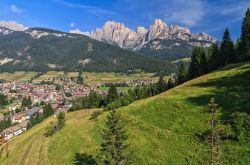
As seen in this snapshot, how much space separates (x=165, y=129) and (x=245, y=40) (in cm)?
6604

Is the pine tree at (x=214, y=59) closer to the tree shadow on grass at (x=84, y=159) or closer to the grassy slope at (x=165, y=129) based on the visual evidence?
the grassy slope at (x=165, y=129)

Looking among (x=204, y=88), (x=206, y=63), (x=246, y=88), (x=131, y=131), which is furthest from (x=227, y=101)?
(x=206, y=63)

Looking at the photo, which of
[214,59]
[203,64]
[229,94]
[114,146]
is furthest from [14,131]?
[114,146]

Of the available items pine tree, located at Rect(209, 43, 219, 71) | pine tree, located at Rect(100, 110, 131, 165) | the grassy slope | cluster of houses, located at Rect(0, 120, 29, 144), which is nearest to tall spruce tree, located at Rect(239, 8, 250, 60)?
pine tree, located at Rect(209, 43, 219, 71)

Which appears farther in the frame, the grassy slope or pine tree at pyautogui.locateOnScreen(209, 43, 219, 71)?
pine tree at pyautogui.locateOnScreen(209, 43, 219, 71)

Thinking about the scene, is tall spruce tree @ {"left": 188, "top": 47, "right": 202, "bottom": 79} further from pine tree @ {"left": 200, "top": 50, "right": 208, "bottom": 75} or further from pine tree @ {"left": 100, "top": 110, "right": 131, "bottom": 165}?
pine tree @ {"left": 100, "top": 110, "right": 131, "bottom": 165}

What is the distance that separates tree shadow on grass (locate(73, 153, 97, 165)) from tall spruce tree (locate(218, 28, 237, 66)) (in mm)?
72590

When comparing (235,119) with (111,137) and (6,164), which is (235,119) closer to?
(111,137)

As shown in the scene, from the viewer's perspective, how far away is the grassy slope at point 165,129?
54.4 meters

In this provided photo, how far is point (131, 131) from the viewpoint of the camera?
66.8m

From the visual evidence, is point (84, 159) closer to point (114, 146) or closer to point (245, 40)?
point (114, 146)

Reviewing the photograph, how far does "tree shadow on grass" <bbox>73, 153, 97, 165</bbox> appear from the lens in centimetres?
5914

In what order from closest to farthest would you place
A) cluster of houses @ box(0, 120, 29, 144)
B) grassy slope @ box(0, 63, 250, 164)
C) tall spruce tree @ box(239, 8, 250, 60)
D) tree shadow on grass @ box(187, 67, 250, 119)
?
1. grassy slope @ box(0, 63, 250, 164)
2. tree shadow on grass @ box(187, 67, 250, 119)
3. tall spruce tree @ box(239, 8, 250, 60)
4. cluster of houses @ box(0, 120, 29, 144)

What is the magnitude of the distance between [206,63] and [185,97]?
187ft
